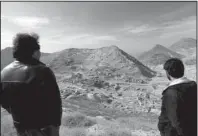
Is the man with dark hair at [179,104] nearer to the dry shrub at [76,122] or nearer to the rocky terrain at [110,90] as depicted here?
the rocky terrain at [110,90]

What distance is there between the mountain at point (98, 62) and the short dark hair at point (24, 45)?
29.6 m

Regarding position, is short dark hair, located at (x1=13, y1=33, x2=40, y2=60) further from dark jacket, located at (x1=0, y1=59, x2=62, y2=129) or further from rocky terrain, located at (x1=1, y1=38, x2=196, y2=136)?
rocky terrain, located at (x1=1, y1=38, x2=196, y2=136)

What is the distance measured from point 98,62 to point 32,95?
38490 mm

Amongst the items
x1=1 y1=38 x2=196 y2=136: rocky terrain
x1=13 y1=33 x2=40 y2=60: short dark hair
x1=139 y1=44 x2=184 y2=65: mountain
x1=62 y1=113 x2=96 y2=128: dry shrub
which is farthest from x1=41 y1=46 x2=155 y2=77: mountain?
x1=13 y1=33 x2=40 y2=60: short dark hair

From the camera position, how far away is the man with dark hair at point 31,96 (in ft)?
6.07

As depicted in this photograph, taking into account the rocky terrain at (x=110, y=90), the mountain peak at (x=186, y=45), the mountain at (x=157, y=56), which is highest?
the mountain peak at (x=186, y=45)

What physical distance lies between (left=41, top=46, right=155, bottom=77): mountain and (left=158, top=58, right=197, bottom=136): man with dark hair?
2929 cm

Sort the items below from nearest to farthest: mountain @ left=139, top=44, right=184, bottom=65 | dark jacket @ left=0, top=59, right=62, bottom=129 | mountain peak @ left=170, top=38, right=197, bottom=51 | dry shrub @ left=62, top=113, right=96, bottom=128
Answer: dark jacket @ left=0, top=59, right=62, bottom=129, dry shrub @ left=62, top=113, right=96, bottom=128, mountain @ left=139, top=44, right=184, bottom=65, mountain peak @ left=170, top=38, right=197, bottom=51

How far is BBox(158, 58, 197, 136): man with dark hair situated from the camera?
7.22 feet

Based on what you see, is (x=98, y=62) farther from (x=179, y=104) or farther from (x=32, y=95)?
(x=32, y=95)

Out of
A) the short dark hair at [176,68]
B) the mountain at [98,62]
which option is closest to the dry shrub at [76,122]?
the short dark hair at [176,68]

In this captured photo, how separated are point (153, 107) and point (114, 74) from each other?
49.9 feet

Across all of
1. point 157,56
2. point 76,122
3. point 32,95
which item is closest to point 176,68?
point 32,95

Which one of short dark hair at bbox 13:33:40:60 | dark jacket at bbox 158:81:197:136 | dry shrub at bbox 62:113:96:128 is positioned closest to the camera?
short dark hair at bbox 13:33:40:60
